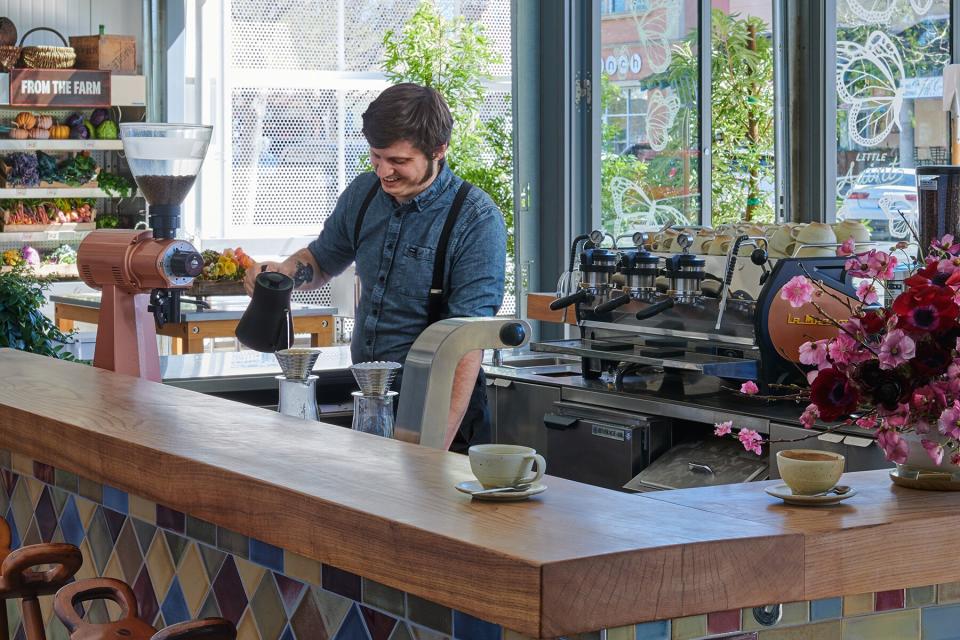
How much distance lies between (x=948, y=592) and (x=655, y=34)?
4.77m

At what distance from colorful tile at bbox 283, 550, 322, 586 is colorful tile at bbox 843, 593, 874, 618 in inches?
28.0

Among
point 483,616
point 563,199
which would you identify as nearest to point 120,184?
point 563,199

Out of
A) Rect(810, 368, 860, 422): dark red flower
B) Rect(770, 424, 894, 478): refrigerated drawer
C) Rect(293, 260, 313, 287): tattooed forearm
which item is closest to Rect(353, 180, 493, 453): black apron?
Rect(293, 260, 313, 287): tattooed forearm

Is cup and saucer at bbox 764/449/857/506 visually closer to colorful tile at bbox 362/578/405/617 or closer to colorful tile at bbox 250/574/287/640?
colorful tile at bbox 362/578/405/617

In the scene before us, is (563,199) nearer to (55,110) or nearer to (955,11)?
(955,11)

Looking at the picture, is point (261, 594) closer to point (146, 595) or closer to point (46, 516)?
point (146, 595)

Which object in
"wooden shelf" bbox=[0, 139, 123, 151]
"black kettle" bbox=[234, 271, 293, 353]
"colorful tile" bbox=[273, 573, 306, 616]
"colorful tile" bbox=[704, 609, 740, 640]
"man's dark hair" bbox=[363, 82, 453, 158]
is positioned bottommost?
"colorful tile" bbox=[273, 573, 306, 616]

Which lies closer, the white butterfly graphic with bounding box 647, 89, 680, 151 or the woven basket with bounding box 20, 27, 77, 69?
the white butterfly graphic with bounding box 647, 89, 680, 151

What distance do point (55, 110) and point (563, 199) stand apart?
448 centimetres

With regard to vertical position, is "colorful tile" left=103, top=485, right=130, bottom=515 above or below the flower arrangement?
below

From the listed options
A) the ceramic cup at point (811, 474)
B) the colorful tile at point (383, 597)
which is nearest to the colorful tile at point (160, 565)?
the colorful tile at point (383, 597)

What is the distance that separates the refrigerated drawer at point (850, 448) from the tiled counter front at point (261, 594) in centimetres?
155

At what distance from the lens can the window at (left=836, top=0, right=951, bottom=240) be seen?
488 cm

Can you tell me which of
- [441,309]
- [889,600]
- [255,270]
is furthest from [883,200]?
[889,600]
